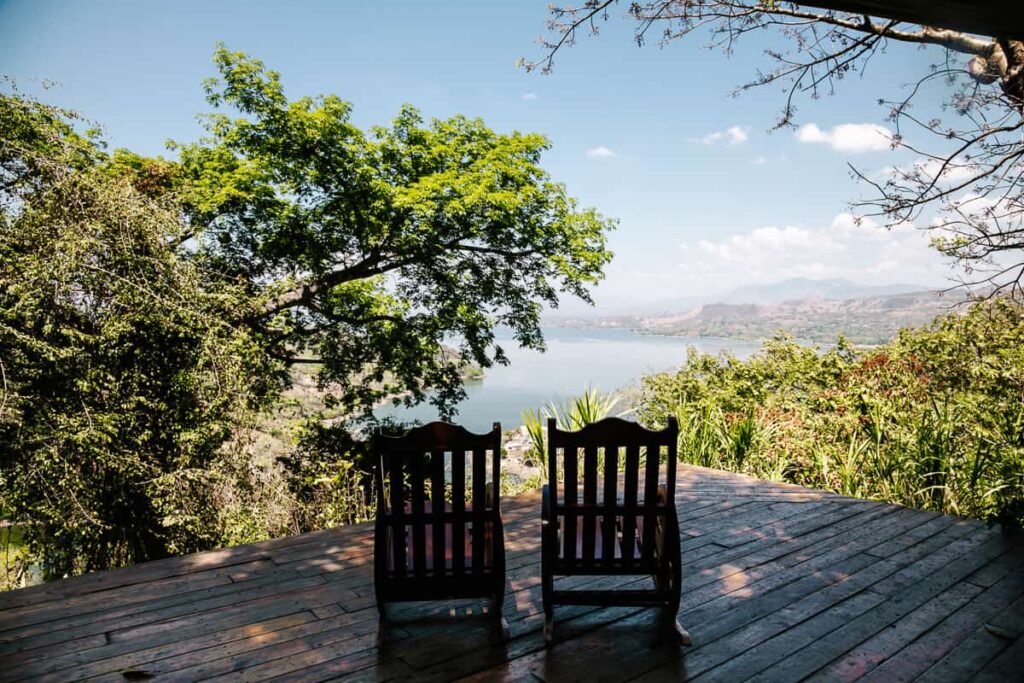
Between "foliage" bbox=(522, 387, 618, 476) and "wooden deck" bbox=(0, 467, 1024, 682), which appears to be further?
"foliage" bbox=(522, 387, 618, 476)

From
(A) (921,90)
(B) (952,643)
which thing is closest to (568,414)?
(B) (952,643)

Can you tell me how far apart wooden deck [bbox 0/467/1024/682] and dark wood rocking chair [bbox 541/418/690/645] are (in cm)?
17

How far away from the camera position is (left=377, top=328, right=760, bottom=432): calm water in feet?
30.2

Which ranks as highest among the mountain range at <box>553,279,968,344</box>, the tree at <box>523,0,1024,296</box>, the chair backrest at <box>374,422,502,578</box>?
the tree at <box>523,0,1024,296</box>

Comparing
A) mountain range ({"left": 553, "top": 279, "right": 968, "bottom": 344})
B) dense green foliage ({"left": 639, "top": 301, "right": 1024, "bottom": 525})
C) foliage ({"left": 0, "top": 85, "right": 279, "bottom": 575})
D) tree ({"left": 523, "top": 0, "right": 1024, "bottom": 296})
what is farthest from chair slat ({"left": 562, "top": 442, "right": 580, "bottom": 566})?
foliage ({"left": 0, "top": 85, "right": 279, "bottom": 575})

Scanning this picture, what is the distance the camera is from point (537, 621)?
2328 mm

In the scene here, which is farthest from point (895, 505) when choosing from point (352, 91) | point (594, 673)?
point (352, 91)

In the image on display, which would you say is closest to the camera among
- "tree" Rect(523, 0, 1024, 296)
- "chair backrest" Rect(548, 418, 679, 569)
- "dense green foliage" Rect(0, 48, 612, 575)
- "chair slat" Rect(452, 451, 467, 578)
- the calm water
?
"chair backrest" Rect(548, 418, 679, 569)

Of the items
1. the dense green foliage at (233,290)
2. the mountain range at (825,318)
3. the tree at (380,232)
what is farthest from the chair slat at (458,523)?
the tree at (380,232)

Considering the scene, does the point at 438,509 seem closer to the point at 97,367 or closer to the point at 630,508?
the point at 630,508

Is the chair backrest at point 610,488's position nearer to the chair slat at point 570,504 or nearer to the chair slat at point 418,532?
the chair slat at point 570,504

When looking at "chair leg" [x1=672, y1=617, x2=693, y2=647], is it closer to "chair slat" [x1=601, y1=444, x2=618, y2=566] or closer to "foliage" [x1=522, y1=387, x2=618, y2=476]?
"chair slat" [x1=601, y1=444, x2=618, y2=566]

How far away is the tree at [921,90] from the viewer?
3877mm

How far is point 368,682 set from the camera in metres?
1.89
